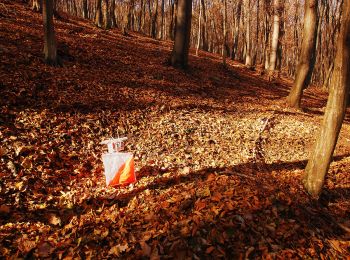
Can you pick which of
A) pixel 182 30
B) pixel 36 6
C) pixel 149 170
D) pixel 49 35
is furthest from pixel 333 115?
pixel 36 6

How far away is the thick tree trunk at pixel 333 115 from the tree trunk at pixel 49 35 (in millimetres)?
7203

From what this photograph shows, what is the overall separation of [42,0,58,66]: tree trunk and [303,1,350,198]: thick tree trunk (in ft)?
23.6

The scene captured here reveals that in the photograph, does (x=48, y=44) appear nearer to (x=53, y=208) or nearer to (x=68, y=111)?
(x=68, y=111)

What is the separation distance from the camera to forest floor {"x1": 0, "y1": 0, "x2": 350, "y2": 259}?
3822 millimetres

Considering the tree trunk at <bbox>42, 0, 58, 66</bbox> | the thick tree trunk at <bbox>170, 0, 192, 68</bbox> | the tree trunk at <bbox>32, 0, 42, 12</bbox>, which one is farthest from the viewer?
the tree trunk at <bbox>32, 0, 42, 12</bbox>

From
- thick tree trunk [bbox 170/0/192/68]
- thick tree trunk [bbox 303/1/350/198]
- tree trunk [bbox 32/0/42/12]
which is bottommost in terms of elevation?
thick tree trunk [bbox 303/1/350/198]

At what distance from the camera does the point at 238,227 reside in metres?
3.99

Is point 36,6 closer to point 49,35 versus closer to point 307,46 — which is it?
point 49,35

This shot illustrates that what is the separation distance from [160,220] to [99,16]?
59.8 feet

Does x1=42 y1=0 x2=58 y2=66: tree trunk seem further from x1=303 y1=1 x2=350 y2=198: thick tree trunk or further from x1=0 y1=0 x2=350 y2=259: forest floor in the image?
x1=303 y1=1 x2=350 y2=198: thick tree trunk

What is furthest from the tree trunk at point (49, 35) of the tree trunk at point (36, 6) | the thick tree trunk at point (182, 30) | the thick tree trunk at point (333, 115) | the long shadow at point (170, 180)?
the tree trunk at point (36, 6)

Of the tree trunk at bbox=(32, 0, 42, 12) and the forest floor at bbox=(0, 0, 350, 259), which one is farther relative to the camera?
the tree trunk at bbox=(32, 0, 42, 12)

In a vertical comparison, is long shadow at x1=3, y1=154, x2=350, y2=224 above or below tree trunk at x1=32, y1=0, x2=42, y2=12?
below

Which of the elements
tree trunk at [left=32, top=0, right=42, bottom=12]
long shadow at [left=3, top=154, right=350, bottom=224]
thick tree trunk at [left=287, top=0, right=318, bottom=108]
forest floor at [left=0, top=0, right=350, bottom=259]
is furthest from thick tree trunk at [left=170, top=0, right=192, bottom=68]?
tree trunk at [left=32, top=0, right=42, bottom=12]
